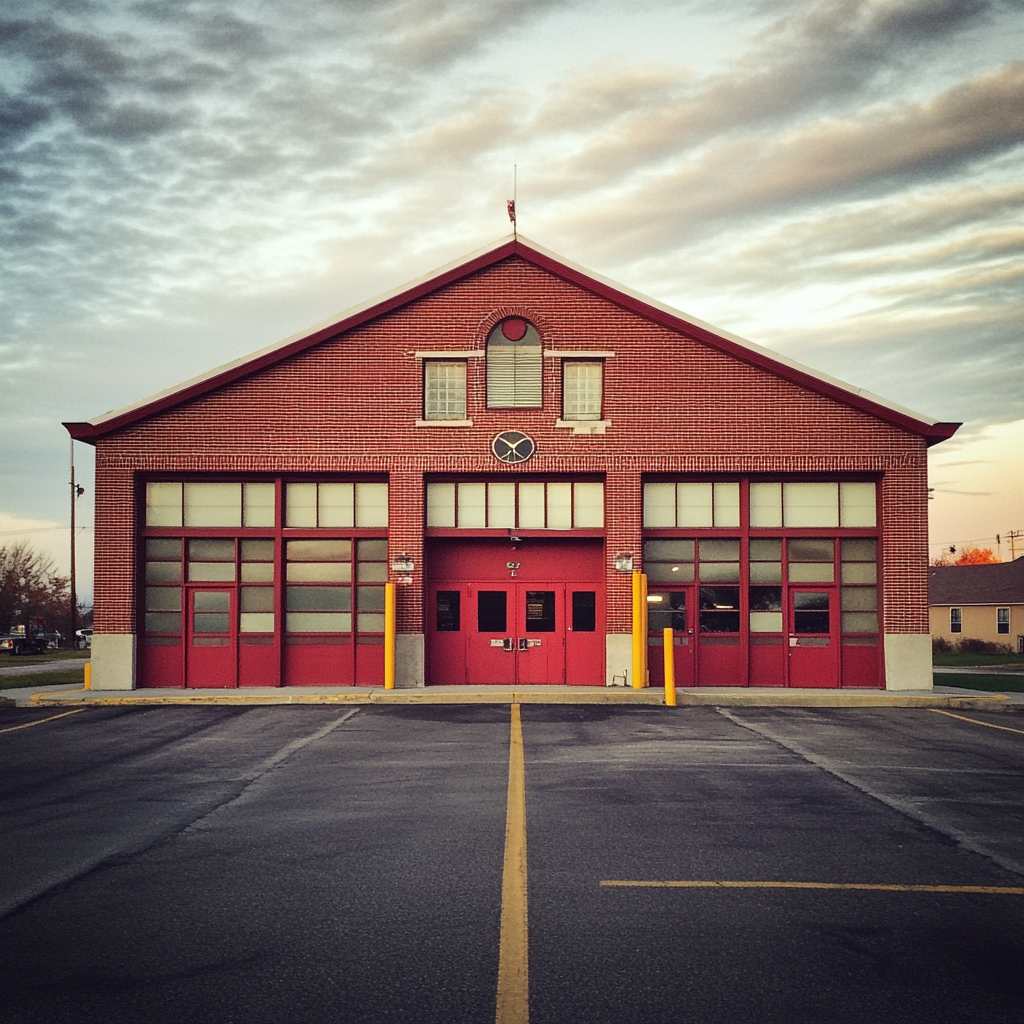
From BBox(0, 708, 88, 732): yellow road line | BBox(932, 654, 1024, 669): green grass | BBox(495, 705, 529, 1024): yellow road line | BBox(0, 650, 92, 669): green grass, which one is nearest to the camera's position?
BBox(495, 705, 529, 1024): yellow road line

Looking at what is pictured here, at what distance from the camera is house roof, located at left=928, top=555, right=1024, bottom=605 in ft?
203

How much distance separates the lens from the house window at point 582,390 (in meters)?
19.9

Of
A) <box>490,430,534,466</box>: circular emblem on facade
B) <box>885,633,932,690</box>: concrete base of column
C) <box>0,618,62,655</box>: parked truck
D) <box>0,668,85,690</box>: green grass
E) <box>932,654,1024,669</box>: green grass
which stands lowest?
<box>932,654,1024,669</box>: green grass

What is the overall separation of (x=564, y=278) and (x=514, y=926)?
16120 mm

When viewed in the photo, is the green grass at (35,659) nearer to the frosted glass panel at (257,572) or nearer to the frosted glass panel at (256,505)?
the frosted glass panel at (257,572)

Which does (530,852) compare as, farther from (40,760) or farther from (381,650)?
(381,650)

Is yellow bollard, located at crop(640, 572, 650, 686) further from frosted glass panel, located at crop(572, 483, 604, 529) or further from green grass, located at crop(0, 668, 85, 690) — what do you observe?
green grass, located at crop(0, 668, 85, 690)

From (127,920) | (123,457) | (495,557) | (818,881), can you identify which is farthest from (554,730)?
(123,457)

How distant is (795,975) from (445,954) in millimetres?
1809

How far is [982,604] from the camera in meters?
62.6

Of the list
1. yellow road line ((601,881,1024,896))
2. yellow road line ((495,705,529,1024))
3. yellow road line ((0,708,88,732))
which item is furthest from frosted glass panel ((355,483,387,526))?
yellow road line ((601,881,1024,896))

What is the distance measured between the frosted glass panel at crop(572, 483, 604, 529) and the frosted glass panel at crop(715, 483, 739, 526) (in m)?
2.40

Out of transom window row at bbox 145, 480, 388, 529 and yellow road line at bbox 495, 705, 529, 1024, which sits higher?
transom window row at bbox 145, 480, 388, 529

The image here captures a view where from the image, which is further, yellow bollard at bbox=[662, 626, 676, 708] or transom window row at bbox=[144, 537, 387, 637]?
transom window row at bbox=[144, 537, 387, 637]
